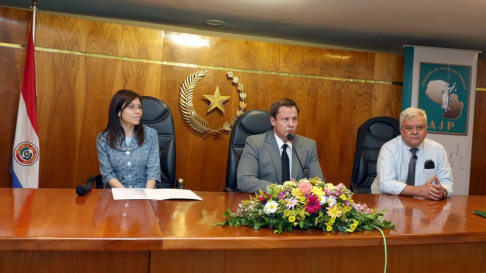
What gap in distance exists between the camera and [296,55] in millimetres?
5113

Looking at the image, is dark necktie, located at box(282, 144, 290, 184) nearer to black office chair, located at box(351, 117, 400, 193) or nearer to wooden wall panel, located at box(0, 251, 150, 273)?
black office chair, located at box(351, 117, 400, 193)

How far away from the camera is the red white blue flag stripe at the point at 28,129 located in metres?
3.91

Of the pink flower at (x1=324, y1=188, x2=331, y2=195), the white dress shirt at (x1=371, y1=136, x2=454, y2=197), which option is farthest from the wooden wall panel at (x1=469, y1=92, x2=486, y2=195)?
the pink flower at (x1=324, y1=188, x2=331, y2=195)

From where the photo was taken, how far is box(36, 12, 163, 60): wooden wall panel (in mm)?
4270

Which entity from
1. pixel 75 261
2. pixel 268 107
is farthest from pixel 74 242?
pixel 268 107

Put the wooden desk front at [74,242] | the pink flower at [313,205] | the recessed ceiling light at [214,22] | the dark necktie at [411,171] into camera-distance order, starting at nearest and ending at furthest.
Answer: the wooden desk front at [74,242] → the pink flower at [313,205] → the dark necktie at [411,171] → the recessed ceiling light at [214,22]

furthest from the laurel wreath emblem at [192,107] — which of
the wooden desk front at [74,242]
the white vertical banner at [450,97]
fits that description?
→ the wooden desk front at [74,242]

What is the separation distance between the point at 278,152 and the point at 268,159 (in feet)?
0.29

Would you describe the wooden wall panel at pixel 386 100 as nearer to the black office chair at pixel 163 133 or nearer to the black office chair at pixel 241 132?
the black office chair at pixel 241 132

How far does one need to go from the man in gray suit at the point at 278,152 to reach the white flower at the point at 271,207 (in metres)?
1.15

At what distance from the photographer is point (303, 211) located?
66.4 inches

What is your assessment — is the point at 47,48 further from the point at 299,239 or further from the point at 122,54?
the point at 299,239

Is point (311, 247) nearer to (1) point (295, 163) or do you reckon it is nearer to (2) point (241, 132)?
(1) point (295, 163)

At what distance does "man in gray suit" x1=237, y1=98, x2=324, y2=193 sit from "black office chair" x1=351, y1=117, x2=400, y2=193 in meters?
0.58
